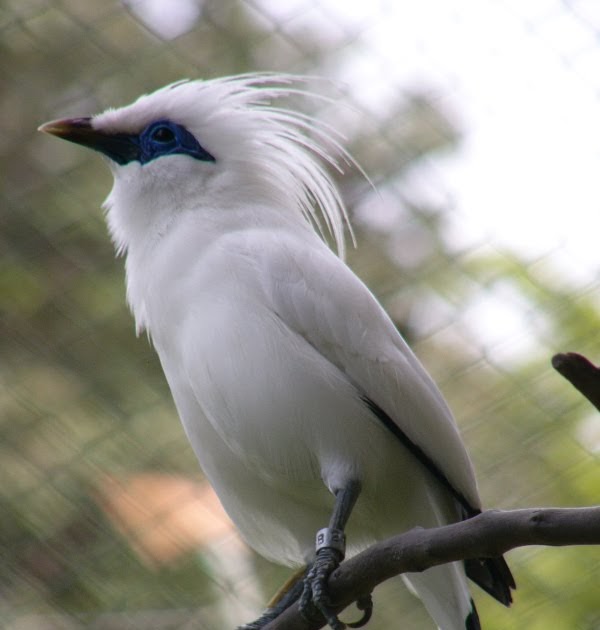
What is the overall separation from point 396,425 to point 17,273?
1757mm

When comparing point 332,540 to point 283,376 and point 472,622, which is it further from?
point 472,622

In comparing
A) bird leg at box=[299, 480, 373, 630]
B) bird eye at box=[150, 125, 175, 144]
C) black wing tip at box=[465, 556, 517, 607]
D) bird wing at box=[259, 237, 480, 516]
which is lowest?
black wing tip at box=[465, 556, 517, 607]

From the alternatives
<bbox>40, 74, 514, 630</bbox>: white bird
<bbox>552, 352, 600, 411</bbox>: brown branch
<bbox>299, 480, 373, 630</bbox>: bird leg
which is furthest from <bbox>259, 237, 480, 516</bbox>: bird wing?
<bbox>552, 352, 600, 411</bbox>: brown branch

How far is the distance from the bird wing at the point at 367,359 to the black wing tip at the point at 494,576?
0.24 ft

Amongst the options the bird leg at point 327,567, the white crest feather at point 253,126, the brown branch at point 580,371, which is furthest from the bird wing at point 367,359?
the brown branch at point 580,371

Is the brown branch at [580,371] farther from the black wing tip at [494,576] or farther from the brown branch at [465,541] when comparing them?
the black wing tip at [494,576]

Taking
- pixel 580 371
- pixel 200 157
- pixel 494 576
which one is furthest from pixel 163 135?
pixel 580 371

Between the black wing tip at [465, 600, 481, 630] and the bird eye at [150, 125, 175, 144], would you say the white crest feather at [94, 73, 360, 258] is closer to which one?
the bird eye at [150, 125, 175, 144]

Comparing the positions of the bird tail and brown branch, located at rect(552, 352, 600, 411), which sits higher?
brown branch, located at rect(552, 352, 600, 411)

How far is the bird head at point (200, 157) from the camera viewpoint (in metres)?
1.82

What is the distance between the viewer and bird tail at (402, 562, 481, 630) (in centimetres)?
171

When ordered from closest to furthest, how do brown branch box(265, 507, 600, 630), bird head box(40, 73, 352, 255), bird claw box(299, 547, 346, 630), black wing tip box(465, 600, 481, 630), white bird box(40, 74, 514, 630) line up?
brown branch box(265, 507, 600, 630)
bird claw box(299, 547, 346, 630)
white bird box(40, 74, 514, 630)
black wing tip box(465, 600, 481, 630)
bird head box(40, 73, 352, 255)

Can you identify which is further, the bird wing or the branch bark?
the bird wing

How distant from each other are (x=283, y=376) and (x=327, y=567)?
27 centimetres
